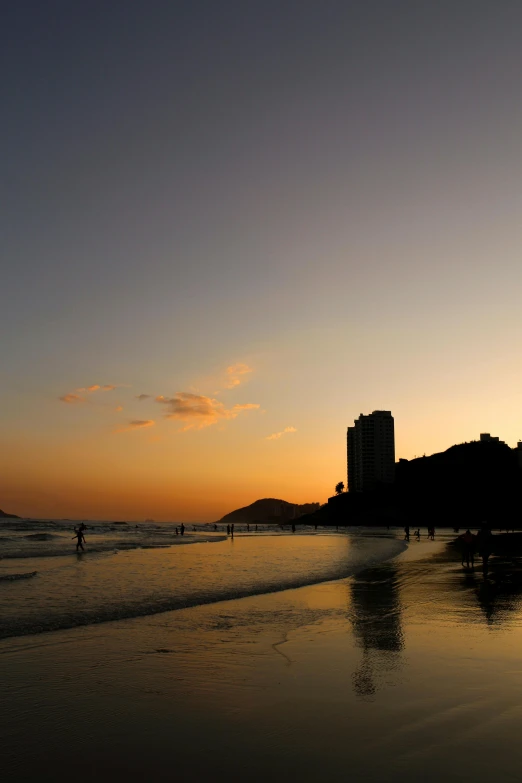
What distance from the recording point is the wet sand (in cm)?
624

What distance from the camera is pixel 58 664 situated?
35.8ft

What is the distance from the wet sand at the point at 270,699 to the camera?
6.24 metres

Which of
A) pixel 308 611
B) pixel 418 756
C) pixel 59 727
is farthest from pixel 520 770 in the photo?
pixel 308 611

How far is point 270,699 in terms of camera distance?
28.0 feet

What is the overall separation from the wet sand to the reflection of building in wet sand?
65 millimetres

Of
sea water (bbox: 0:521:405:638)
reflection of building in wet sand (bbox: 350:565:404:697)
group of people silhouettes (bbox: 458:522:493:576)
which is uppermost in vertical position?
group of people silhouettes (bbox: 458:522:493:576)

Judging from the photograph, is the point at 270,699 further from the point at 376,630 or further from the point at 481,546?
the point at 481,546

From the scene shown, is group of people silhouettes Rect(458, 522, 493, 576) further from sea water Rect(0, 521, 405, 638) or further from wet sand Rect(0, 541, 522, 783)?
wet sand Rect(0, 541, 522, 783)

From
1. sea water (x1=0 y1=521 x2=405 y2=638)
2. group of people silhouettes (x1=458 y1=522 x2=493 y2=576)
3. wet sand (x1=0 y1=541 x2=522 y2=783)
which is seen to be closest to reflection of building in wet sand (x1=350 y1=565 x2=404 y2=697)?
wet sand (x1=0 y1=541 x2=522 y2=783)

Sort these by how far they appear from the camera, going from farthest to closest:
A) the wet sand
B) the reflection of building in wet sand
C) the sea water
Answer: the sea water
the reflection of building in wet sand
the wet sand

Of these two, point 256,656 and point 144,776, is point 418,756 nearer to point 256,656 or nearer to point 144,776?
point 144,776

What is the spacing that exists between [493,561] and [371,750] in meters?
32.0

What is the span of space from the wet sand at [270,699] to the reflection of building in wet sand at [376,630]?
0.07 metres

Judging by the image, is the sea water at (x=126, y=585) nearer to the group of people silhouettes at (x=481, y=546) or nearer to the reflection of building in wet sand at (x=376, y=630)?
the reflection of building in wet sand at (x=376, y=630)
